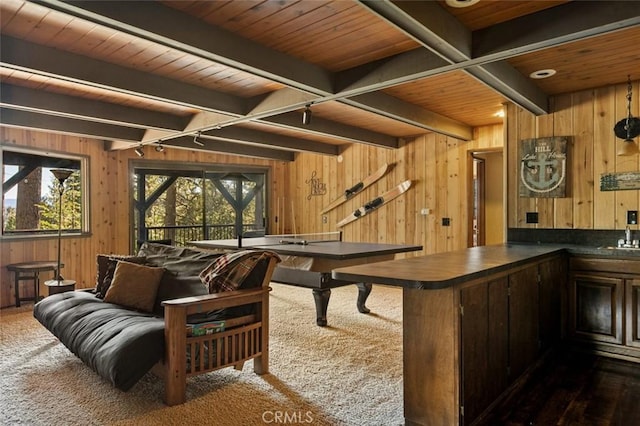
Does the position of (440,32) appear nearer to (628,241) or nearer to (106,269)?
(628,241)

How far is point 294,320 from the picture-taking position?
4.52m

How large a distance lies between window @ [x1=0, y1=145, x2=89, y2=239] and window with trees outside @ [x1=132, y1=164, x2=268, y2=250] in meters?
0.80

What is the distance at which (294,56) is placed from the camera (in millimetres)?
2979

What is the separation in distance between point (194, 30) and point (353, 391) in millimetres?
2453

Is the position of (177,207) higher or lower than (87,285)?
higher

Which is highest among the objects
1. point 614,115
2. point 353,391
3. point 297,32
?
point 297,32

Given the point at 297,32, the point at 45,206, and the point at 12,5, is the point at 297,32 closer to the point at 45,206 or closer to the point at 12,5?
the point at 12,5

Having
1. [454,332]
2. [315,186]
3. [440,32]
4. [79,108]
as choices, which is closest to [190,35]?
[440,32]

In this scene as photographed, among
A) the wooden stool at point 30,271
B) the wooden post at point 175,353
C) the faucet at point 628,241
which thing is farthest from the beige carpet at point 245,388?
the faucet at point 628,241

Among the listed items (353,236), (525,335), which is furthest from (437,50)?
(353,236)

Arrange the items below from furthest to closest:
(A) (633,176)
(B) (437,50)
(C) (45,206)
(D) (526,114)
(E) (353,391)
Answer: (C) (45,206) → (D) (526,114) → (A) (633,176) → (E) (353,391) → (B) (437,50)

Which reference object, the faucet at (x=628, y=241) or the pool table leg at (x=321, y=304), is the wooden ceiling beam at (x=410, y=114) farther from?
the faucet at (x=628, y=241)

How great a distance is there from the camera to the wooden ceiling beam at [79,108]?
145 inches

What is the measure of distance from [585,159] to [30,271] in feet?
20.8
